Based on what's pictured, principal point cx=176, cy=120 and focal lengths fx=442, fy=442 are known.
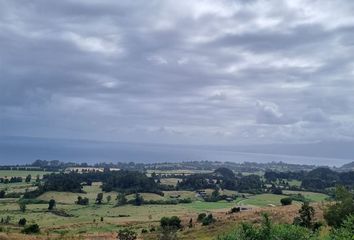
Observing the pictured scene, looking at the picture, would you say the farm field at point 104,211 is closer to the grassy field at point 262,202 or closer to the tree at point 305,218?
the grassy field at point 262,202

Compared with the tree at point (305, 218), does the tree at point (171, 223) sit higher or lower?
lower

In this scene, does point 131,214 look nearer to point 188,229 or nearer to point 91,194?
point 188,229

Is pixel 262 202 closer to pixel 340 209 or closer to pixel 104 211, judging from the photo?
pixel 104 211

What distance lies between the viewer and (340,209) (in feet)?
169

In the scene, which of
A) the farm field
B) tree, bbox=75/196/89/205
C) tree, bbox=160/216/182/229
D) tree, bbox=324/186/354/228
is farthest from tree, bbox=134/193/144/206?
tree, bbox=324/186/354/228

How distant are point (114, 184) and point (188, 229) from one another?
121 meters

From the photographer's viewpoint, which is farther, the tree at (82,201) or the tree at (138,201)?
the tree at (82,201)

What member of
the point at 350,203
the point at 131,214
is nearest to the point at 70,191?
the point at 131,214

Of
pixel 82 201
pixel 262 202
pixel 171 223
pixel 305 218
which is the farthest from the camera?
pixel 82 201

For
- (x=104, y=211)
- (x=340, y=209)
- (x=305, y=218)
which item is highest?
(x=340, y=209)

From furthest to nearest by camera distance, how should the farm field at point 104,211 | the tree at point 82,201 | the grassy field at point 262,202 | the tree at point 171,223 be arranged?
the tree at point 82,201, the grassy field at point 262,202, the farm field at point 104,211, the tree at point 171,223

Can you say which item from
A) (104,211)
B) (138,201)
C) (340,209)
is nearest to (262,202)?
(138,201)

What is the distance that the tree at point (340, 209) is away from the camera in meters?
50.5

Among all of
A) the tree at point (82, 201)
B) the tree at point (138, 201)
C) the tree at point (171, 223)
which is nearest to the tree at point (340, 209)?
the tree at point (171, 223)
